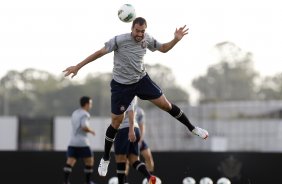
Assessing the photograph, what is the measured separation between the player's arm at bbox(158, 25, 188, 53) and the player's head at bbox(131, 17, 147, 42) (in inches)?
17.1

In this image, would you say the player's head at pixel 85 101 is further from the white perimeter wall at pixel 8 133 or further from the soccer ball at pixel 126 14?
the white perimeter wall at pixel 8 133

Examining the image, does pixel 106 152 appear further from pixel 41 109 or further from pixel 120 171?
pixel 41 109

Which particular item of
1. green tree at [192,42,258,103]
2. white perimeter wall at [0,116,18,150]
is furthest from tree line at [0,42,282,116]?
white perimeter wall at [0,116,18,150]

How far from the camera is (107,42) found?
12.7 metres

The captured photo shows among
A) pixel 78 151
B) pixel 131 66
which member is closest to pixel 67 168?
pixel 78 151

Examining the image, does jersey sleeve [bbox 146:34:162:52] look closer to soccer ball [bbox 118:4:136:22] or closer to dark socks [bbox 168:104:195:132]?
soccer ball [bbox 118:4:136:22]

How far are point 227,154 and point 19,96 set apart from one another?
260 feet

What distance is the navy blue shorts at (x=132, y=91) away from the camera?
42.7 ft

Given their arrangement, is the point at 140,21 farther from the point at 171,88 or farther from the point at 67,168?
the point at 171,88

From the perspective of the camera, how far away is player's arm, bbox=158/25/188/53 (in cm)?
1270

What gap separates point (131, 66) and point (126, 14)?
800 mm

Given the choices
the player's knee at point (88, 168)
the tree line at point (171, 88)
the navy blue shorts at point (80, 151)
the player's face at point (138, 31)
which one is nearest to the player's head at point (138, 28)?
the player's face at point (138, 31)

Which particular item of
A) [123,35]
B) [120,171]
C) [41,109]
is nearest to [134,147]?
[120,171]

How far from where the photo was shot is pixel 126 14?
12.7 metres
